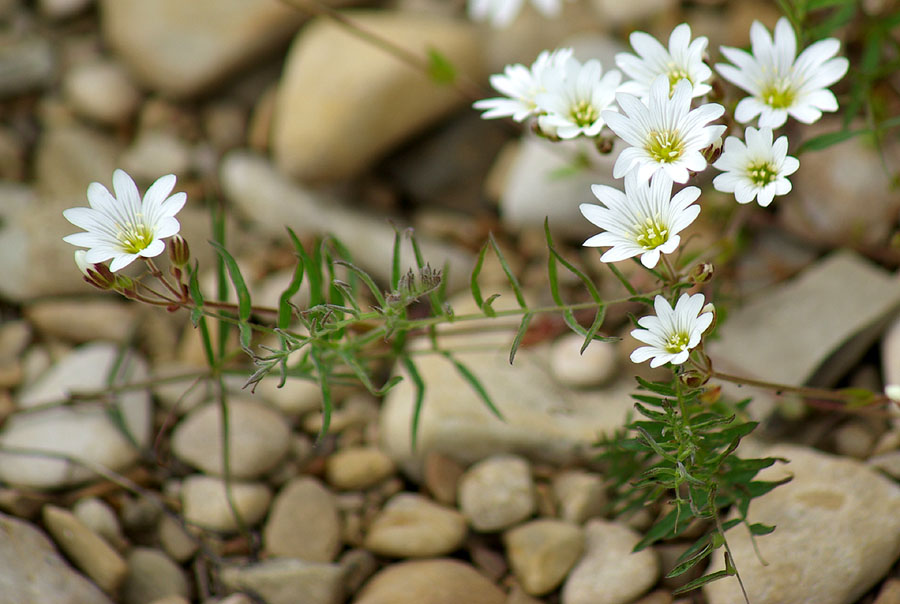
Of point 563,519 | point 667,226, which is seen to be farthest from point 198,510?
point 667,226

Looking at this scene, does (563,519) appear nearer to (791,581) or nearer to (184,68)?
(791,581)

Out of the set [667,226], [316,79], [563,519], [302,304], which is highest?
[316,79]

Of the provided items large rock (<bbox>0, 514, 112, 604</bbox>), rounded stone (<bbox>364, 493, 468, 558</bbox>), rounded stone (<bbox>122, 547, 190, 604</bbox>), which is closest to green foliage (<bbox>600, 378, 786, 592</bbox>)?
rounded stone (<bbox>364, 493, 468, 558</bbox>)

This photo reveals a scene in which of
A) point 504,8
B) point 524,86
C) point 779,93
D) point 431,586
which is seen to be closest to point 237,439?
point 431,586

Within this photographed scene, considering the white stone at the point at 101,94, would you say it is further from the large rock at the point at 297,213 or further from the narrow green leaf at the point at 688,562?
the narrow green leaf at the point at 688,562

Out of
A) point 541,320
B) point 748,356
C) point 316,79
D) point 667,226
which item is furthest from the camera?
point 316,79

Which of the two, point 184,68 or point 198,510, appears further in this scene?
point 184,68

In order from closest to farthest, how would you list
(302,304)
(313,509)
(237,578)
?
(237,578)
(313,509)
(302,304)

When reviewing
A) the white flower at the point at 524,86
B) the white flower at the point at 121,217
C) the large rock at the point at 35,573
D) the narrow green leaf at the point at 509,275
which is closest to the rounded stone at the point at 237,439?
the large rock at the point at 35,573

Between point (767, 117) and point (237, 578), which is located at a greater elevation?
point (767, 117)
